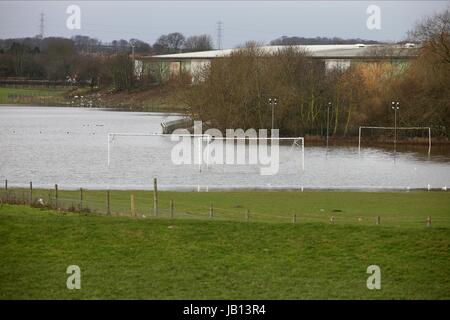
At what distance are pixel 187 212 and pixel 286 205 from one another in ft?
19.1

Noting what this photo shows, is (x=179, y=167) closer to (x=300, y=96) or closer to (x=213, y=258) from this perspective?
(x=213, y=258)

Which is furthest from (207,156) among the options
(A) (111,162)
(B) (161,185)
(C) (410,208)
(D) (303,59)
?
(D) (303,59)

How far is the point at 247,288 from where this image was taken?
20.0m

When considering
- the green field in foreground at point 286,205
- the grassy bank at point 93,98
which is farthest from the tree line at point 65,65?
the green field in foreground at point 286,205

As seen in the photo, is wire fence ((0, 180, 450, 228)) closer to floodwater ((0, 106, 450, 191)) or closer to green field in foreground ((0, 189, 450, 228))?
green field in foreground ((0, 189, 450, 228))

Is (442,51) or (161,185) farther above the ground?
(442,51)

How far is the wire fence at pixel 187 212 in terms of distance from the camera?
1210 inches

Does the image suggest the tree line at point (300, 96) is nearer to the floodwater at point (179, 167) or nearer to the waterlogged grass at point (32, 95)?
the floodwater at point (179, 167)

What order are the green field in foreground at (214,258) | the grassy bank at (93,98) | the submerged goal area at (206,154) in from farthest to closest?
the grassy bank at (93,98)
the submerged goal area at (206,154)
the green field in foreground at (214,258)

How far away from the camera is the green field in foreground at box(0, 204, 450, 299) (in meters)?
19.8

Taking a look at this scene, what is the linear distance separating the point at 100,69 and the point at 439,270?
166 metres

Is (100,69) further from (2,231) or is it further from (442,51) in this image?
(2,231)

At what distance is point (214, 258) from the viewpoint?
22703 millimetres

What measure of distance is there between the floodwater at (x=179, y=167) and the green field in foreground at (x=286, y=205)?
4347mm
